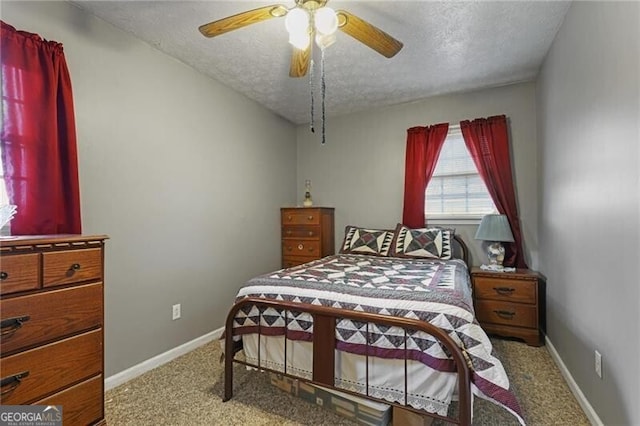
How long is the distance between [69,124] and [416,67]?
256cm

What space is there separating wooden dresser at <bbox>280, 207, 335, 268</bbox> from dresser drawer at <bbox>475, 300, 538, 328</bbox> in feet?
5.62

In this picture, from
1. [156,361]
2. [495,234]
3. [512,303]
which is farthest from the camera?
[495,234]

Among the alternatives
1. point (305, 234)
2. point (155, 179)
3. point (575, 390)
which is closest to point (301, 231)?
point (305, 234)

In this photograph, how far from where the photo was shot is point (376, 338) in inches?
59.9

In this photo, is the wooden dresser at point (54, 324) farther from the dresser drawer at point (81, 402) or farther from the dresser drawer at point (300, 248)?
the dresser drawer at point (300, 248)

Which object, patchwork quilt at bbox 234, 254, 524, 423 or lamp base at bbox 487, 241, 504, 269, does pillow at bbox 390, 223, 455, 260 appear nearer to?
lamp base at bbox 487, 241, 504, 269

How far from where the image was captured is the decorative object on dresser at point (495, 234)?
9.43ft

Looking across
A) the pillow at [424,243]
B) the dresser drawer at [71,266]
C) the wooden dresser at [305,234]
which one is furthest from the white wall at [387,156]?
the dresser drawer at [71,266]

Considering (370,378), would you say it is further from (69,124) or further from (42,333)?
(69,124)

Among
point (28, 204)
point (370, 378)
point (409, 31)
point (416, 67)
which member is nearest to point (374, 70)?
point (416, 67)

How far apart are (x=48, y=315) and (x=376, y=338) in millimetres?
1413

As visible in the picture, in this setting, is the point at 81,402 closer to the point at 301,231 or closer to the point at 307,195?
the point at 301,231

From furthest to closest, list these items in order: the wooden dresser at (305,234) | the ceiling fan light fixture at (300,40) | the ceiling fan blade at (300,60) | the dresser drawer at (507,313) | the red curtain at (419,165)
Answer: the wooden dresser at (305,234), the red curtain at (419,165), the dresser drawer at (507,313), the ceiling fan blade at (300,60), the ceiling fan light fixture at (300,40)

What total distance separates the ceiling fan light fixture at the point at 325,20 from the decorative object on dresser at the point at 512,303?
2.32 meters
